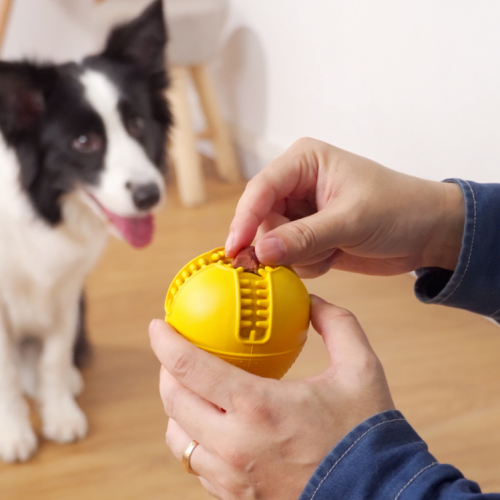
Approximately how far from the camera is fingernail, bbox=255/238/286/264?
0.61m

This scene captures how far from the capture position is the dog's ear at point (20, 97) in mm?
1018

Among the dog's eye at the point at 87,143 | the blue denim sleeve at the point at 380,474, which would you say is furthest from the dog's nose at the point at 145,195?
the blue denim sleeve at the point at 380,474

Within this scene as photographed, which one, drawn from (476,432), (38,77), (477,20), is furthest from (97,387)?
(477,20)

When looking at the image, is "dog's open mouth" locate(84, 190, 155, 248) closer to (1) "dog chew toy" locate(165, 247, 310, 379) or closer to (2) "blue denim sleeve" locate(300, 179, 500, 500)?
(1) "dog chew toy" locate(165, 247, 310, 379)

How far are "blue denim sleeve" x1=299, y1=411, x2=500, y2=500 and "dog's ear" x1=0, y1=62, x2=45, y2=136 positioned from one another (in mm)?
852

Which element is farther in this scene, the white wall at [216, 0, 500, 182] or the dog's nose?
the white wall at [216, 0, 500, 182]

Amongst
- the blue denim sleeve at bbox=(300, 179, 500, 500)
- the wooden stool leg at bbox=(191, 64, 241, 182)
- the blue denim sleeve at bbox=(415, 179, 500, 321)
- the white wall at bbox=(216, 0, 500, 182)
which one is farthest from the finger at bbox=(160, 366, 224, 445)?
the wooden stool leg at bbox=(191, 64, 241, 182)

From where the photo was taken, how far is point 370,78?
5.57 ft

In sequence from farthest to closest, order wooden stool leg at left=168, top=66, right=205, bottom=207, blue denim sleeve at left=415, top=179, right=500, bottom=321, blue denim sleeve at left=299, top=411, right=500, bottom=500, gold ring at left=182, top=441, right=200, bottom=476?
wooden stool leg at left=168, top=66, right=205, bottom=207
blue denim sleeve at left=415, top=179, right=500, bottom=321
gold ring at left=182, top=441, right=200, bottom=476
blue denim sleeve at left=299, top=411, right=500, bottom=500

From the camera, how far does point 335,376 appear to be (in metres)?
0.56

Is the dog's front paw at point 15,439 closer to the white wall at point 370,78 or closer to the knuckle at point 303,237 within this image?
the knuckle at point 303,237

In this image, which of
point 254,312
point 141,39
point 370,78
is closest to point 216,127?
point 370,78

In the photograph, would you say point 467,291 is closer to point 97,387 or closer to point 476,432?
point 476,432

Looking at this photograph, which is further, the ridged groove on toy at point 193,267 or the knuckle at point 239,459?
the ridged groove on toy at point 193,267
